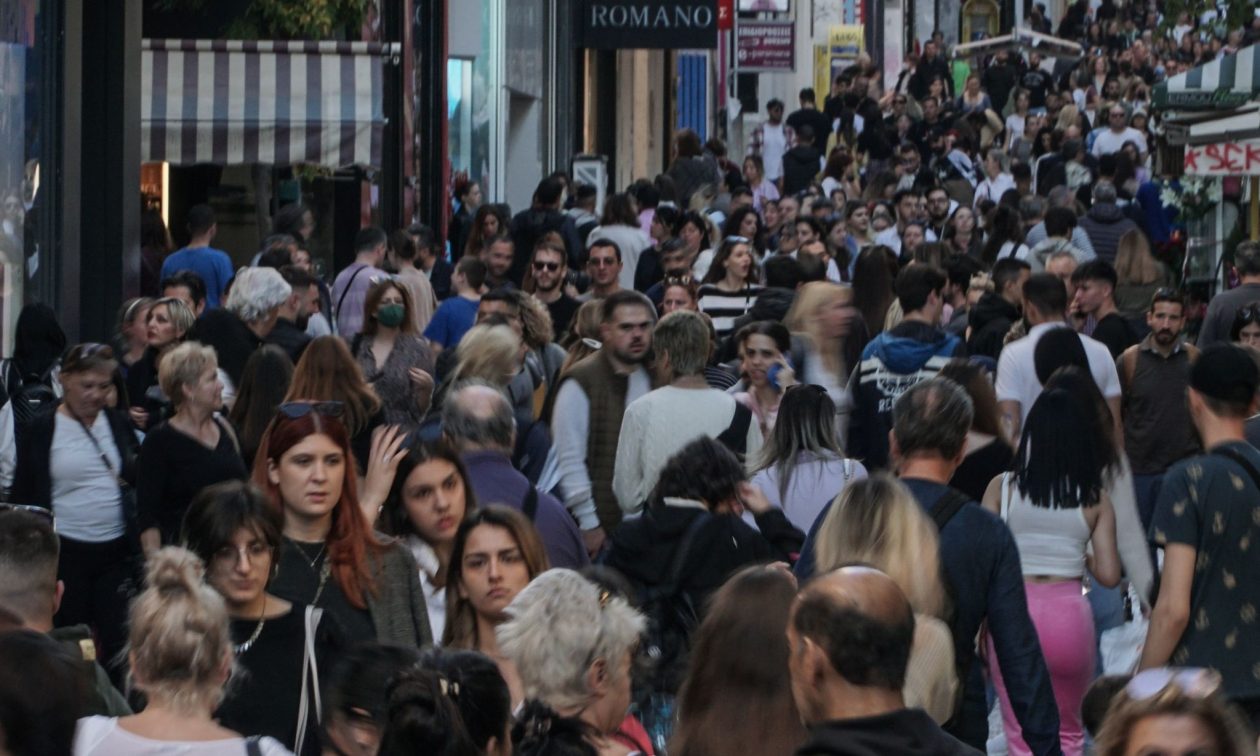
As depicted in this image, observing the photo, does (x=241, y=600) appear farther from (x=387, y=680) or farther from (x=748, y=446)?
(x=748, y=446)

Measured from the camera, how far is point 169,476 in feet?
27.3

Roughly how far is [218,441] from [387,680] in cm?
425

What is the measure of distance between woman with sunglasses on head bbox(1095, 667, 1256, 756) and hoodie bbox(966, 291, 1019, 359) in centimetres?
811

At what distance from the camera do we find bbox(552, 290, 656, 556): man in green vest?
9.23 metres

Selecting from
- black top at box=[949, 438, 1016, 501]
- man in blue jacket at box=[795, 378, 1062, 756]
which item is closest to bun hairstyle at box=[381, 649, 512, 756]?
man in blue jacket at box=[795, 378, 1062, 756]

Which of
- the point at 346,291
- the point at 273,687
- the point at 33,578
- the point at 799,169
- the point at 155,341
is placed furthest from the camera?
the point at 799,169

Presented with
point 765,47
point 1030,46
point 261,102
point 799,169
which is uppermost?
point 1030,46

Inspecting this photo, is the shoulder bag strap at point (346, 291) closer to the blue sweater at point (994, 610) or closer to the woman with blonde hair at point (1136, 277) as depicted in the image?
the woman with blonde hair at point (1136, 277)

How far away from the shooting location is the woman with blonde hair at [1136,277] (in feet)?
47.4

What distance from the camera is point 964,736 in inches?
241

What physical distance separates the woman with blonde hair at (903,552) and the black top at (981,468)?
2.68 metres

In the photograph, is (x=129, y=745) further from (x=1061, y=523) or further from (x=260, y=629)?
(x=1061, y=523)

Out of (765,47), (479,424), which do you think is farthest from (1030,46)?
(479,424)

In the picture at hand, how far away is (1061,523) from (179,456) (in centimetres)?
318
